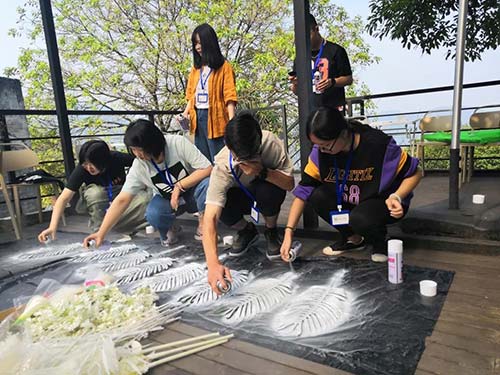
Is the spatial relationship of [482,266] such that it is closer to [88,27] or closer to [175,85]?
[175,85]

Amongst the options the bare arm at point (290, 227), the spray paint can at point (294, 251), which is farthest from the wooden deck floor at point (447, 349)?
the spray paint can at point (294, 251)

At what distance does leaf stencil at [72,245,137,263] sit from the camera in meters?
2.23

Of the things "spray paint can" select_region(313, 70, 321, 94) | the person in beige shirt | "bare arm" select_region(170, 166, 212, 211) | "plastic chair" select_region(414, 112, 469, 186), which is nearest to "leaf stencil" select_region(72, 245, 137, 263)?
"bare arm" select_region(170, 166, 212, 211)

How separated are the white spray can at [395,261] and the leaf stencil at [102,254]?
60.8 inches

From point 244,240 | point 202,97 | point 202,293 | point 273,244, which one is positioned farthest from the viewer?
point 202,97

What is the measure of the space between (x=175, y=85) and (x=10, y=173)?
5.61m

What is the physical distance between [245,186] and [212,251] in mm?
699

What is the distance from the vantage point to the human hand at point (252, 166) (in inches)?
66.2

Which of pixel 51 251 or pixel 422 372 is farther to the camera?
pixel 51 251

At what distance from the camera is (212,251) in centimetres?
141

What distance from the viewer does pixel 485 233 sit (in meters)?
1.86

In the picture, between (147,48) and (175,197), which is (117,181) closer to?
(175,197)

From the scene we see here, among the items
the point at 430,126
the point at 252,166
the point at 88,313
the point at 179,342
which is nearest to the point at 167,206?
the point at 252,166

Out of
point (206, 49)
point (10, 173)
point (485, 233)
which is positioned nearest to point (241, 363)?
point (485, 233)
